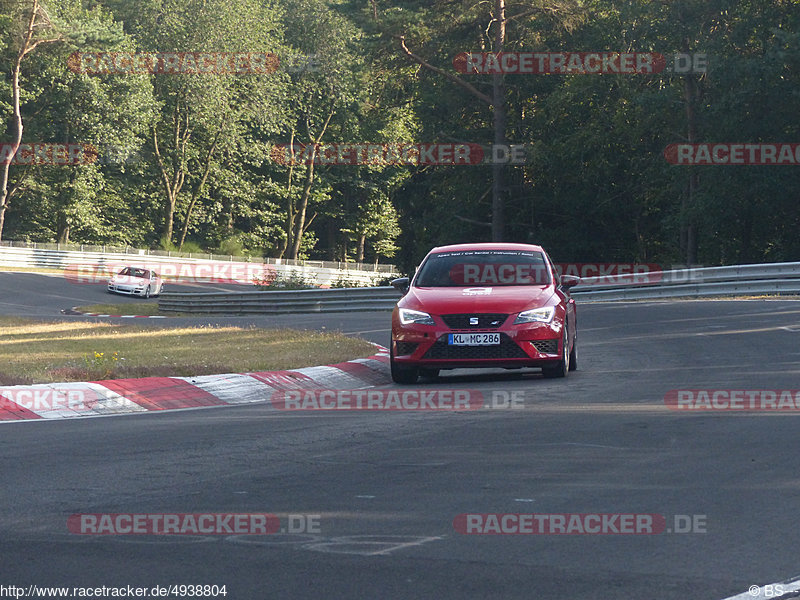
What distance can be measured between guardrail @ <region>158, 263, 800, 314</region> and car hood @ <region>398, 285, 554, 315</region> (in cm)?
1449

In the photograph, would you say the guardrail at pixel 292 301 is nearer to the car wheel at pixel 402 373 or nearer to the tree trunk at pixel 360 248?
the car wheel at pixel 402 373

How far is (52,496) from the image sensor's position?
6.60m

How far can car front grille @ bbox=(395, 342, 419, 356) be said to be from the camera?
42.4 ft

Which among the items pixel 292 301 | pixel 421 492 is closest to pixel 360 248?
pixel 292 301

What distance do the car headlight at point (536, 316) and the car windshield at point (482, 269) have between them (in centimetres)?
102

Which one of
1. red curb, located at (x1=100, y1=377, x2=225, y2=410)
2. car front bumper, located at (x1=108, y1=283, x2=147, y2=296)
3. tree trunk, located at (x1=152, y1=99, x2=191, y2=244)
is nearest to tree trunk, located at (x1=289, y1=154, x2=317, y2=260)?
tree trunk, located at (x1=152, y1=99, x2=191, y2=244)

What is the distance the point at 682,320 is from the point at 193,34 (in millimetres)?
58990

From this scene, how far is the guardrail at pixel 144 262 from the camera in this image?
5844 centimetres

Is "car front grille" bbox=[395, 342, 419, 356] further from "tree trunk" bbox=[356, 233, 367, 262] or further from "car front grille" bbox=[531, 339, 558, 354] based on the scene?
"tree trunk" bbox=[356, 233, 367, 262]

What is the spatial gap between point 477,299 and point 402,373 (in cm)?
122

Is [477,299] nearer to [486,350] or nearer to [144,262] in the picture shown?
[486,350]

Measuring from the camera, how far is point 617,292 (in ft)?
95.5

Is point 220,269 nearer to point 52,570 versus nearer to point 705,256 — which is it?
point 705,256

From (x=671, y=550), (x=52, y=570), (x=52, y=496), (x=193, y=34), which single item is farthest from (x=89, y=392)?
(x=193, y=34)
